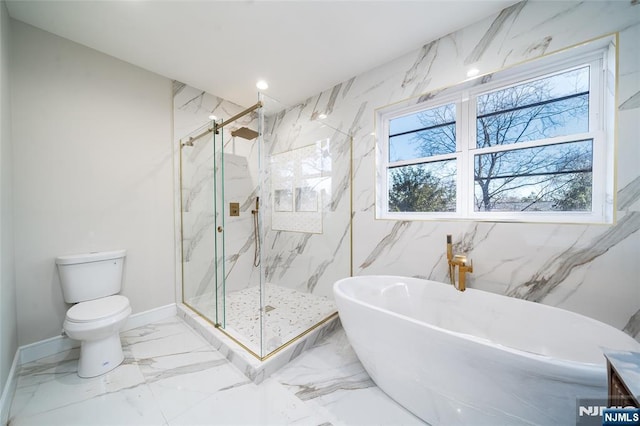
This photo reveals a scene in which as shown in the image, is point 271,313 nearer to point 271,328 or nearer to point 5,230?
point 271,328

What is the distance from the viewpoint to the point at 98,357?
1530 millimetres

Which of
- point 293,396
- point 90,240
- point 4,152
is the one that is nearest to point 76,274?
point 90,240

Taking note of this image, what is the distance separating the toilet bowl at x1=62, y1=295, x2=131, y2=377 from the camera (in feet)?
4.76

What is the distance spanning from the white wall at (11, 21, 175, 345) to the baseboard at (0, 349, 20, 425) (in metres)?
0.26

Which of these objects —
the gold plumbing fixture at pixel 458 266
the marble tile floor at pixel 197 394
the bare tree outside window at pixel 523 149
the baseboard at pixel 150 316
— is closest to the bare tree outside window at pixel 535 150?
the bare tree outside window at pixel 523 149

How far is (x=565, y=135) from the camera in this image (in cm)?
150

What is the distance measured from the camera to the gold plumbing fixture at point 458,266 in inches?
62.8

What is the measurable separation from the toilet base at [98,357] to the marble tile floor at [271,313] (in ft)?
2.20

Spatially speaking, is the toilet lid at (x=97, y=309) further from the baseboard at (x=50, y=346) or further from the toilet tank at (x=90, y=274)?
the baseboard at (x=50, y=346)

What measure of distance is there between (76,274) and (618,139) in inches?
146

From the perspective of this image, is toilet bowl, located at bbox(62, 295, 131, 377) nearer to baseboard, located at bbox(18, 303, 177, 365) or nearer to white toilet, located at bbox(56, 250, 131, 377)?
white toilet, located at bbox(56, 250, 131, 377)

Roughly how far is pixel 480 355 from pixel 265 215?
1.77 meters

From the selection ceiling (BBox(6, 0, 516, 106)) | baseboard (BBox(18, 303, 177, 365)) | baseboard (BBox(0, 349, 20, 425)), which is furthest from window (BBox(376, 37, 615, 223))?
baseboard (BBox(0, 349, 20, 425))

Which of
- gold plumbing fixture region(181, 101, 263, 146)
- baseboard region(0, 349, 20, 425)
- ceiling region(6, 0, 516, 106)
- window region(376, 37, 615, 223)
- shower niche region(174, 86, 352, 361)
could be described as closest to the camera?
baseboard region(0, 349, 20, 425)
